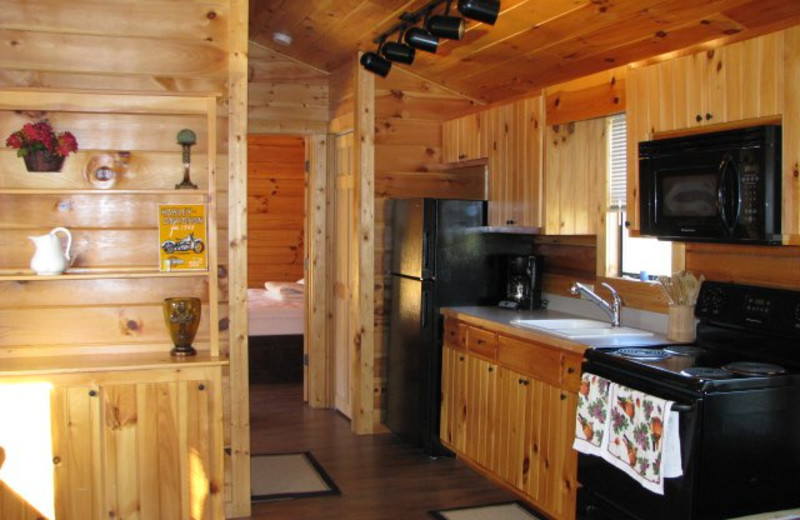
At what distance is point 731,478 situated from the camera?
2.87 meters

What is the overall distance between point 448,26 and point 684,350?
1.71 m

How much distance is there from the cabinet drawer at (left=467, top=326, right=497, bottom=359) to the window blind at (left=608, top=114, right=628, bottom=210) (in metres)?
0.89

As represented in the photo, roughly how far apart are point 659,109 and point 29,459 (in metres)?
2.95

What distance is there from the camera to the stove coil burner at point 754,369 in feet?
9.63

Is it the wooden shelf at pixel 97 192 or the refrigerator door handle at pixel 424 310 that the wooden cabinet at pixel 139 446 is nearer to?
the wooden shelf at pixel 97 192

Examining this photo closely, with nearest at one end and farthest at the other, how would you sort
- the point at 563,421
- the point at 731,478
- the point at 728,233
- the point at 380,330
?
1. the point at 731,478
2. the point at 728,233
3. the point at 563,421
4. the point at 380,330

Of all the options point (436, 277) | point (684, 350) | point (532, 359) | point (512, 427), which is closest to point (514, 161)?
point (436, 277)

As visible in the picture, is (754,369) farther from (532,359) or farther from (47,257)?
(47,257)

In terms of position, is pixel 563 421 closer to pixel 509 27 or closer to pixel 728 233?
pixel 728 233

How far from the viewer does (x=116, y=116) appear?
3.90 meters

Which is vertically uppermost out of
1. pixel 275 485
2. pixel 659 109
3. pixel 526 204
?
pixel 659 109

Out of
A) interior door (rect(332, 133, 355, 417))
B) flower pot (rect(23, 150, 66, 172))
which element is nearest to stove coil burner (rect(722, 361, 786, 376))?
flower pot (rect(23, 150, 66, 172))

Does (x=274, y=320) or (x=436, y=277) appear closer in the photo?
(x=436, y=277)

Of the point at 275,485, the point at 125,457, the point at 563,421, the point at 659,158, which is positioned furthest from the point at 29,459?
the point at 659,158
